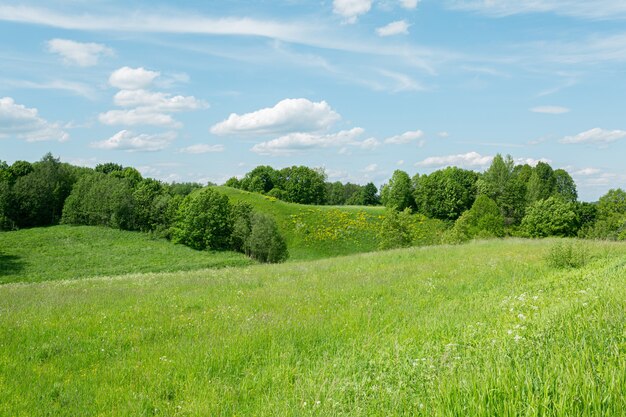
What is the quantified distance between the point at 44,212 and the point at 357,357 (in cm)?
8359

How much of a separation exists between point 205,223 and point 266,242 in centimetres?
1321

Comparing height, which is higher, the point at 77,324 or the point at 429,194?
the point at 429,194

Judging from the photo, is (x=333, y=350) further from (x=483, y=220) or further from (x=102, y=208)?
(x=102, y=208)

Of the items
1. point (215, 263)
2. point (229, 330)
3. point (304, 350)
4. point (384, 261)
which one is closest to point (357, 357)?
point (304, 350)

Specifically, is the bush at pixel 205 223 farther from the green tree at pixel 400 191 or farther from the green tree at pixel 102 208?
the green tree at pixel 400 191

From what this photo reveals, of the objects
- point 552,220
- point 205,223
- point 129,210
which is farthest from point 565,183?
point 129,210

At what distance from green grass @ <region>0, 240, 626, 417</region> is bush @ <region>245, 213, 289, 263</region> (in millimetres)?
43867

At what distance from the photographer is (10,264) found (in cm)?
5162

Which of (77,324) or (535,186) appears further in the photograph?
(535,186)

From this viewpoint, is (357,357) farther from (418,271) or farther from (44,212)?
(44,212)

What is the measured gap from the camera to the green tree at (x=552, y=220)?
6775 centimetres

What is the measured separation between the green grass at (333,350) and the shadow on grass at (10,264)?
43.5 meters

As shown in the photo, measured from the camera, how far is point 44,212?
244 ft

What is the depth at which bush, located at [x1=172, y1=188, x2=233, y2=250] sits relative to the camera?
65.6 metres
